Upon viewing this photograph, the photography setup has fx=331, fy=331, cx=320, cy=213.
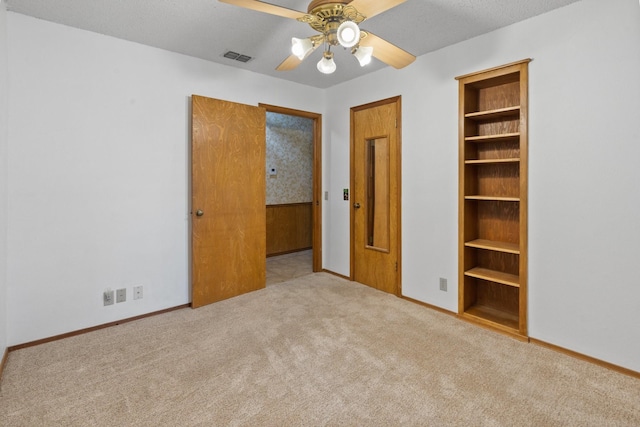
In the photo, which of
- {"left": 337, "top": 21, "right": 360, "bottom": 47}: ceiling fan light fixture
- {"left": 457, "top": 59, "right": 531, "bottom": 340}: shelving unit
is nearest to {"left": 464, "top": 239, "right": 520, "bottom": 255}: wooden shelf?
{"left": 457, "top": 59, "right": 531, "bottom": 340}: shelving unit

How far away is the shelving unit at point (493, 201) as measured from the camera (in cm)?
266

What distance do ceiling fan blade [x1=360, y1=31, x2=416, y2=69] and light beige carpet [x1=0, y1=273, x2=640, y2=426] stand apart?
6.78 ft

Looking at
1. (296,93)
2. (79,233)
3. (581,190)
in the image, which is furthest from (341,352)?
(296,93)

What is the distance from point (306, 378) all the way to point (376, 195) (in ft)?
7.58

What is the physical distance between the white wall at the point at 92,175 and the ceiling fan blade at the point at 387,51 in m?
2.02

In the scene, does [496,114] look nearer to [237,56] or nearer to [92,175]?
[237,56]

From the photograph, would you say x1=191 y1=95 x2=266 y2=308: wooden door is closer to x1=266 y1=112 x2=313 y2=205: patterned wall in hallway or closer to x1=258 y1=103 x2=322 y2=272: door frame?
x1=258 y1=103 x2=322 y2=272: door frame

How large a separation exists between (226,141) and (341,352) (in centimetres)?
235

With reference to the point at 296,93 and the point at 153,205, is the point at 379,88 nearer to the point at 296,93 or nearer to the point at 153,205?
the point at 296,93

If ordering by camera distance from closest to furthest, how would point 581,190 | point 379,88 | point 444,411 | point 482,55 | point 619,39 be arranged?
point 444,411
point 619,39
point 581,190
point 482,55
point 379,88

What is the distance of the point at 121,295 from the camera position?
2953 millimetres

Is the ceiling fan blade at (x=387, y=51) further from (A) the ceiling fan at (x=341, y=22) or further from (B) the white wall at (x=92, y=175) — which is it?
(B) the white wall at (x=92, y=175)

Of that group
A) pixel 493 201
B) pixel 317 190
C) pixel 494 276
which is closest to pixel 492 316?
pixel 494 276

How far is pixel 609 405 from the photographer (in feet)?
6.07
